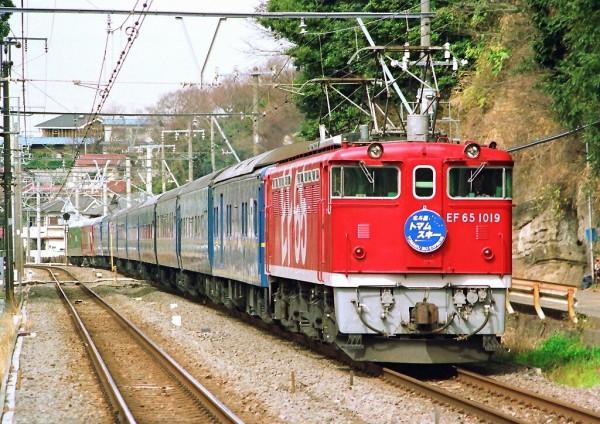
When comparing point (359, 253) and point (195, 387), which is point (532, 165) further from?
point (195, 387)

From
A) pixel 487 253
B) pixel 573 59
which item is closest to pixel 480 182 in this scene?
pixel 487 253

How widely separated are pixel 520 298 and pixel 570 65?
5174 mm

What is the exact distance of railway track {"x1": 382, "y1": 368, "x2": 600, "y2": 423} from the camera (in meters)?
9.95

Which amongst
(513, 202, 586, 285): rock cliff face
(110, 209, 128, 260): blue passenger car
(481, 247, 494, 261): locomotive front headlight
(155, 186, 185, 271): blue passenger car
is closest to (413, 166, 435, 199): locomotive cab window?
(481, 247, 494, 261): locomotive front headlight

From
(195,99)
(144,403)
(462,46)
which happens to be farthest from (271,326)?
(195,99)

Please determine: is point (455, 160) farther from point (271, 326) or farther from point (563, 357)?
point (271, 326)

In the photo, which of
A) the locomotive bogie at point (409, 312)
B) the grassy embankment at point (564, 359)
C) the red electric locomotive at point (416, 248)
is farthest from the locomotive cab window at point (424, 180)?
the grassy embankment at point (564, 359)

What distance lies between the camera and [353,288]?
13.0m

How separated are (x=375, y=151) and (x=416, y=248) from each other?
1264 mm

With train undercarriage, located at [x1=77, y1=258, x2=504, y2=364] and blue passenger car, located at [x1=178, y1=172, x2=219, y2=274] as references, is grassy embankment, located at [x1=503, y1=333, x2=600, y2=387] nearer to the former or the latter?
train undercarriage, located at [x1=77, y1=258, x2=504, y2=364]

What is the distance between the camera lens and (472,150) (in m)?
13.3

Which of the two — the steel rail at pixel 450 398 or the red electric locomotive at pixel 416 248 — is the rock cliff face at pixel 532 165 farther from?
the steel rail at pixel 450 398

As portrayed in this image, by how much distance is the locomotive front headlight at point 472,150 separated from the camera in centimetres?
1322

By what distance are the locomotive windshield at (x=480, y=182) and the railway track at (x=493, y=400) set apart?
216 cm
